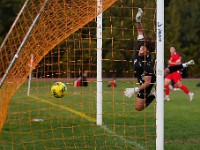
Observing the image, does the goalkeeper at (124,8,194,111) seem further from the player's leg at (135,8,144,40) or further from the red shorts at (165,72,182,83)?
the red shorts at (165,72,182,83)

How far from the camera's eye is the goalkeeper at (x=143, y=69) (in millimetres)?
9461

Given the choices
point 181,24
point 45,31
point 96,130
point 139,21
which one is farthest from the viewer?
point 181,24

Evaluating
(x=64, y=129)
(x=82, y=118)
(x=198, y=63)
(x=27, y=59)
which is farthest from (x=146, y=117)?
(x=198, y=63)

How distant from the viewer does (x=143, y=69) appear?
10.4 metres

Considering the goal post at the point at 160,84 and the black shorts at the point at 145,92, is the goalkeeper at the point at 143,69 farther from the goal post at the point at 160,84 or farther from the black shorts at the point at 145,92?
the goal post at the point at 160,84

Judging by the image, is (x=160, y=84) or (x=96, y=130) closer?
(x=160, y=84)

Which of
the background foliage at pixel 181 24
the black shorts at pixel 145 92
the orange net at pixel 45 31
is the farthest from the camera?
the background foliage at pixel 181 24

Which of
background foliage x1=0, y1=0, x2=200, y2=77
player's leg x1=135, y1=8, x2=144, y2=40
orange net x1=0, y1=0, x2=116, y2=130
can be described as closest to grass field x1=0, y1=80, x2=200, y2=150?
orange net x1=0, y1=0, x2=116, y2=130

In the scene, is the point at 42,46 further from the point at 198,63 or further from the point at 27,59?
the point at 198,63

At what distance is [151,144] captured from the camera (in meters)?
8.81

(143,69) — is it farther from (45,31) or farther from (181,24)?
(181,24)

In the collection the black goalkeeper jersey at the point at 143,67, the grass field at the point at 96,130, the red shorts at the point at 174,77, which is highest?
the black goalkeeper jersey at the point at 143,67

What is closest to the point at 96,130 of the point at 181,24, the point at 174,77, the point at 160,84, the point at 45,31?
the point at 45,31

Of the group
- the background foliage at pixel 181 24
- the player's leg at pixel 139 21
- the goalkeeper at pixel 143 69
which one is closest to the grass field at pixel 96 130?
the goalkeeper at pixel 143 69
